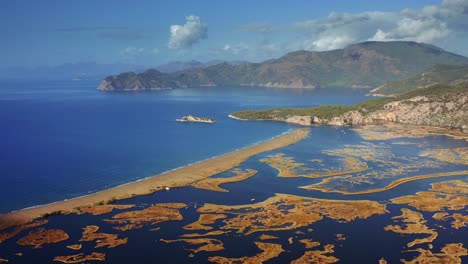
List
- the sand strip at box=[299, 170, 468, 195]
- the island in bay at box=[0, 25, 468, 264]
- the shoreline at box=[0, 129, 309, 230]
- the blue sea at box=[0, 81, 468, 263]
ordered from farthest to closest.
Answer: the sand strip at box=[299, 170, 468, 195], the shoreline at box=[0, 129, 309, 230], the blue sea at box=[0, 81, 468, 263], the island in bay at box=[0, 25, 468, 264]

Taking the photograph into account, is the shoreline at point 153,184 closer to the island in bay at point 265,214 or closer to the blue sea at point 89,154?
the island in bay at point 265,214

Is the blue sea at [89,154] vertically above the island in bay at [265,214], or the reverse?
the blue sea at [89,154]

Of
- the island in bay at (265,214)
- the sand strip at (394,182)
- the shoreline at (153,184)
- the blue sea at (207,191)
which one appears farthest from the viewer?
the sand strip at (394,182)

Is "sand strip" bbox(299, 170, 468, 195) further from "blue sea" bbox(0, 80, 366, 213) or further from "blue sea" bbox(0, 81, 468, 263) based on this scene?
"blue sea" bbox(0, 80, 366, 213)

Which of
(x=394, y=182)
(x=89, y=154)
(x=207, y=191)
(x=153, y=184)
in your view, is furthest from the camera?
(x=89, y=154)

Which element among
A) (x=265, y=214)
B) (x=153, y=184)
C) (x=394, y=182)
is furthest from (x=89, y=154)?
(x=394, y=182)

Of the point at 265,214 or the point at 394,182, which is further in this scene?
the point at 394,182

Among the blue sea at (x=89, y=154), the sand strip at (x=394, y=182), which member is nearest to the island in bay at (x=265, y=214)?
the sand strip at (x=394, y=182)

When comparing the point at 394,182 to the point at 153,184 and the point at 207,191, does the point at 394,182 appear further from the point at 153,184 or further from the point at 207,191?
the point at 153,184

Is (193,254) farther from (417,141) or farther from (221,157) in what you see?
(417,141)

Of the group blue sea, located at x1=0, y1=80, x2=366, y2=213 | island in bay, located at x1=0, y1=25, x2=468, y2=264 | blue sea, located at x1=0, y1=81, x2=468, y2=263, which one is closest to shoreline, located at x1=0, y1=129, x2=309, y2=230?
island in bay, located at x1=0, y1=25, x2=468, y2=264
